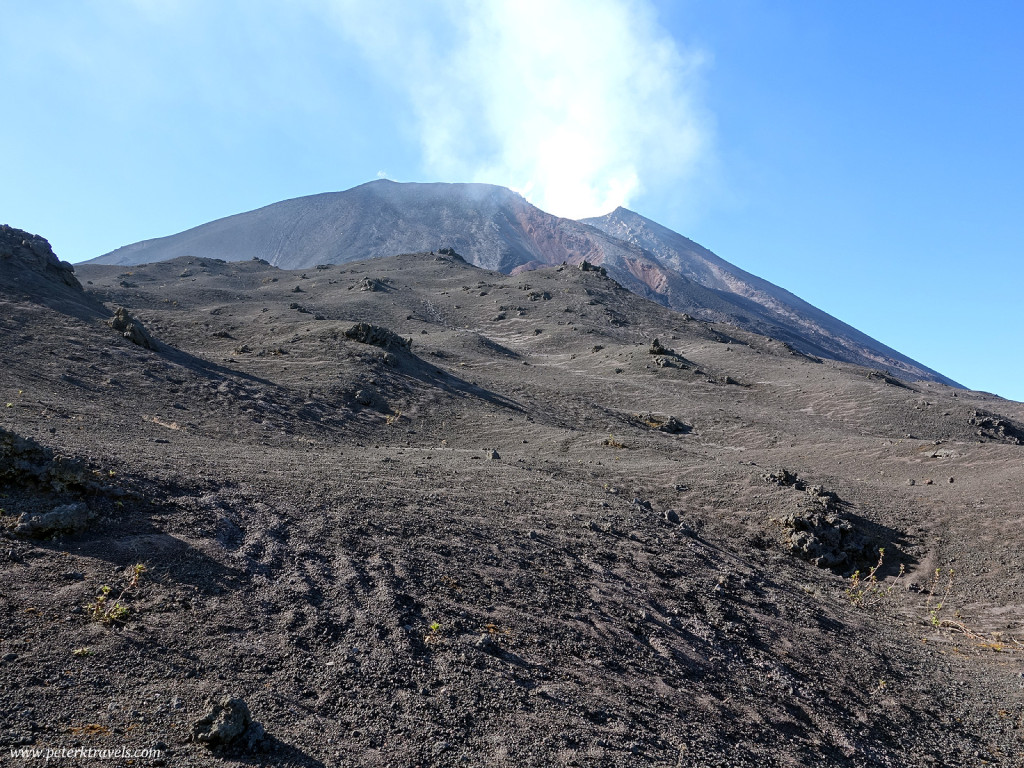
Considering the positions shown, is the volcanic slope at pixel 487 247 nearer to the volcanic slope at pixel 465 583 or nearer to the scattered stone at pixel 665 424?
the scattered stone at pixel 665 424

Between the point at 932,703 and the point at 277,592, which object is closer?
Result: the point at 277,592

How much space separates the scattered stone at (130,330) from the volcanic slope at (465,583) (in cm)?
62

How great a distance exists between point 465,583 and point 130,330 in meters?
16.3

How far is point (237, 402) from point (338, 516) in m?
9.35

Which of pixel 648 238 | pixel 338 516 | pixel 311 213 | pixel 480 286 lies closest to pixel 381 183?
pixel 311 213

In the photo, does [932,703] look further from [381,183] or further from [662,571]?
[381,183]

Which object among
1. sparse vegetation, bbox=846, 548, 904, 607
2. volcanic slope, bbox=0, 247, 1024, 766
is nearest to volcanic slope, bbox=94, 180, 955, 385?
volcanic slope, bbox=0, 247, 1024, 766

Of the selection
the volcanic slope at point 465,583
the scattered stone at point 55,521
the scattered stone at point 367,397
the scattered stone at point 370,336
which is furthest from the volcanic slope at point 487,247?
the scattered stone at point 55,521

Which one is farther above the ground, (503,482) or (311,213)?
(311,213)

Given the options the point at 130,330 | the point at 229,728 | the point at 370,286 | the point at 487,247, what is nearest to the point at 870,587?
the point at 229,728

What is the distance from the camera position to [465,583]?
710 cm

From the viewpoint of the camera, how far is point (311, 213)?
400 ft

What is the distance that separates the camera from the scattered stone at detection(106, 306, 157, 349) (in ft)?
59.0

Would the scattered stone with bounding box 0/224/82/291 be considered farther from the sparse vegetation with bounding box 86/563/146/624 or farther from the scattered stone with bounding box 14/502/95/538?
the sparse vegetation with bounding box 86/563/146/624
